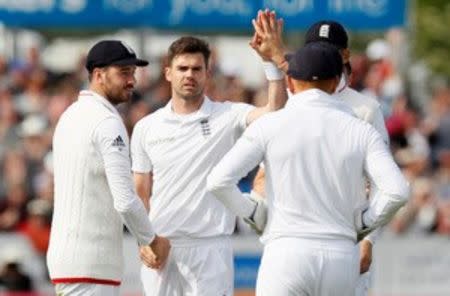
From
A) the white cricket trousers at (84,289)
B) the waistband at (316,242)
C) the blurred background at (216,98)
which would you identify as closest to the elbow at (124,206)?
the white cricket trousers at (84,289)

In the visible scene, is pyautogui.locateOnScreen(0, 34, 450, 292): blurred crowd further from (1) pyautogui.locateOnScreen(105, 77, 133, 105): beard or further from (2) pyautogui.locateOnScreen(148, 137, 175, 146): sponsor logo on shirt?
(1) pyautogui.locateOnScreen(105, 77, 133, 105): beard

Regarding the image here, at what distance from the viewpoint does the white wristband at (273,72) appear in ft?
36.5

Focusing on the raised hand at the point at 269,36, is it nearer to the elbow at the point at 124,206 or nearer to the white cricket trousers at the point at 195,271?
the elbow at the point at 124,206

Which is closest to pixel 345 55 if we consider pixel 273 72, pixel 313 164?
pixel 273 72

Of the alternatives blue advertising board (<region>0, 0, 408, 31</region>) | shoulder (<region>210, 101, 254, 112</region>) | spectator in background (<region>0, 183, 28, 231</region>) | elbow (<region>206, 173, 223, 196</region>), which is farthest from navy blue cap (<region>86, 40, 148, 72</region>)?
blue advertising board (<region>0, 0, 408, 31</region>)

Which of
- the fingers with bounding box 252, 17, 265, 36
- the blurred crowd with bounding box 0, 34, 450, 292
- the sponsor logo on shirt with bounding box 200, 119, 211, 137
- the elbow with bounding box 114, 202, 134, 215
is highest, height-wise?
the fingers with bounding box 252, 17, 265, 36

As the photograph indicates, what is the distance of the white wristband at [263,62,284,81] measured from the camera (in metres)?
11.1

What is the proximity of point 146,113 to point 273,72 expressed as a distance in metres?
10.7

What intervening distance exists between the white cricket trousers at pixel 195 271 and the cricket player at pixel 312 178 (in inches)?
77.4

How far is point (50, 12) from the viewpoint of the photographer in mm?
21875

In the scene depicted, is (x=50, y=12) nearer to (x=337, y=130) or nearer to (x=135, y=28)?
(x=135, y=28)

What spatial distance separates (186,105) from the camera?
11.8 m

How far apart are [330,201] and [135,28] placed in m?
13.0

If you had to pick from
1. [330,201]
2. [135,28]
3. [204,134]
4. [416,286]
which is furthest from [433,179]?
[330,201]
